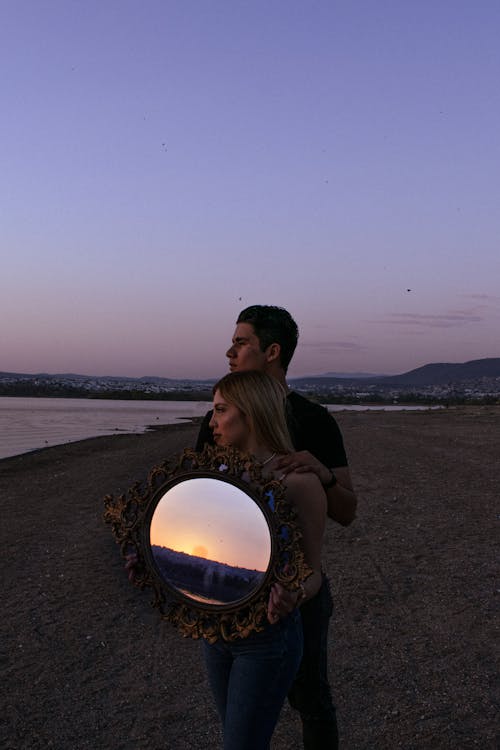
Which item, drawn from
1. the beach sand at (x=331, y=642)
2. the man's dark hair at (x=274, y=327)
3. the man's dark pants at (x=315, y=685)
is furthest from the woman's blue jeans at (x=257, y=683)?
the beach sand at (x=331, y=642)

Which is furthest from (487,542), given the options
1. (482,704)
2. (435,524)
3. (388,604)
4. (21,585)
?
(21,585)

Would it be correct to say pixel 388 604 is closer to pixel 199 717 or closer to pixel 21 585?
pixel 199 717

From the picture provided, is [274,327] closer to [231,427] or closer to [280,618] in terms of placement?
[231,427]

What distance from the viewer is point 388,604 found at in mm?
6367

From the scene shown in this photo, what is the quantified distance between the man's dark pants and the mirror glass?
3.12ft

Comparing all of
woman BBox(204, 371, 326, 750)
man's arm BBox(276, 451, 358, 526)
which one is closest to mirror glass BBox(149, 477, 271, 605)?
woman BBox(204, 371, 326, 750)

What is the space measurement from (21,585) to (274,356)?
5582 millimetres

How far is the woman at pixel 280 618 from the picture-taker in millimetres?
2135

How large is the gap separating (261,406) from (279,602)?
25.1 inches

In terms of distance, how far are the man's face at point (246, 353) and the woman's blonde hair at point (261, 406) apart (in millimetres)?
659

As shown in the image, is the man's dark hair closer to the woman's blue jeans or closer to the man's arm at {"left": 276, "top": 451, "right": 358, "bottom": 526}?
the man's arm at {"left": 276, "top": 451, "right": 358, "bottom": 526}

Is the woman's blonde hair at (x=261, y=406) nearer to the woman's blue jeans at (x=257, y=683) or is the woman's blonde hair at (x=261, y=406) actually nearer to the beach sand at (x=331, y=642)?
the woman's blue jeans at (x=257, y=683)

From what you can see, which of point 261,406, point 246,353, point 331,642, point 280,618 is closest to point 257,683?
point 280,618

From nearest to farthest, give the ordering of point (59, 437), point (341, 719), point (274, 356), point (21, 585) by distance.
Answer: point (274, 356) < point (341, 719) < point (21, 585) < point (59, 437)
